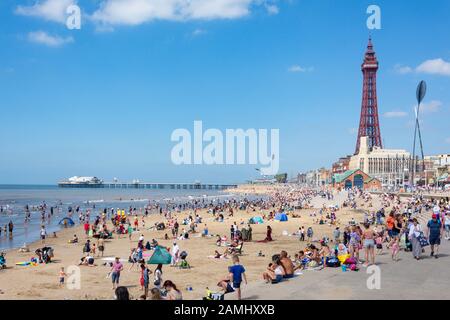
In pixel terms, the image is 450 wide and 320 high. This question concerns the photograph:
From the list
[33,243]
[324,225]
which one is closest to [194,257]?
[33,243]

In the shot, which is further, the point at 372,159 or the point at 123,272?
the point at 372,159

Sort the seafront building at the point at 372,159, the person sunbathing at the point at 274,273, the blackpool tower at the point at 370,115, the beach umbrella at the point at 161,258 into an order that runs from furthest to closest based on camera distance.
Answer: the blackpool tower at the point at 370,115 < the seafront building at the point at 372,159 < the beach umbrella at the point at 161,258 < the person sunbathing at the point at 274,273

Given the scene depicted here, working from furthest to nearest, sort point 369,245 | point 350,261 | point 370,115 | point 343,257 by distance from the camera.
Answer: point 370,115
point 343,257
point 369,245
point 350,261

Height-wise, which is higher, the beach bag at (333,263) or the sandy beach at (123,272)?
the beach bag at (333,263)

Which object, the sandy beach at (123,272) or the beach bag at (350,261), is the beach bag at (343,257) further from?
the sandy beach at (123,272)

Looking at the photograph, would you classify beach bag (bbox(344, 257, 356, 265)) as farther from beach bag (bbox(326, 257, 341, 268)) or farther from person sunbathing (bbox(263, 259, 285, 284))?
person sunbathing (bbox(263, 259, 285, 284))

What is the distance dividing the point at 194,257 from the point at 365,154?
117m

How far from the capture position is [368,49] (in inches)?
5655

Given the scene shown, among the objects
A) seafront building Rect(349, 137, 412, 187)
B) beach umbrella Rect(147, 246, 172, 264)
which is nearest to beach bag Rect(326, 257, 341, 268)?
beach umbrella Rect(147, 246, 172, 264)

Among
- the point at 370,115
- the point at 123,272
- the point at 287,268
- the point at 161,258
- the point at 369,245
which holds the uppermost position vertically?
the point at 370,115

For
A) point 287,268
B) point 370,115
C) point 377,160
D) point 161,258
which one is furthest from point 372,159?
point 287,268

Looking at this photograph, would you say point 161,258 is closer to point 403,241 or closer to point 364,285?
point 364,285

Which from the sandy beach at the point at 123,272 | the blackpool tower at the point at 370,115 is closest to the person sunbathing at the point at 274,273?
the sandy beach at the point at 123,272

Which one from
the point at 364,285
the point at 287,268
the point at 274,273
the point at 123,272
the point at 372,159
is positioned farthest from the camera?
the point at 372,159
